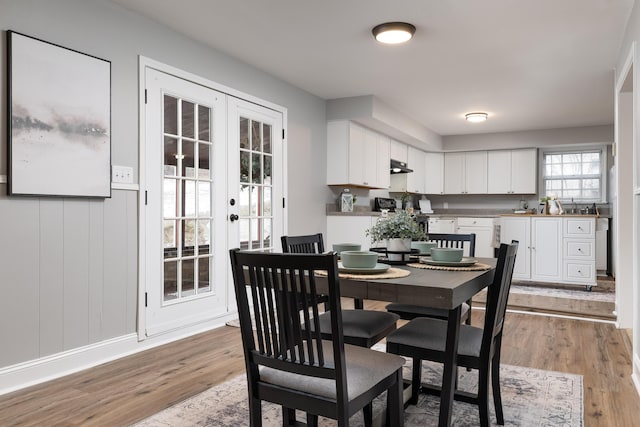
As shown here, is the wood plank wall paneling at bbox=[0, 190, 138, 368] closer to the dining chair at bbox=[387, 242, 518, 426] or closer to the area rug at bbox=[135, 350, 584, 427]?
the area rug at bbox=[135, 350, 584, 427]

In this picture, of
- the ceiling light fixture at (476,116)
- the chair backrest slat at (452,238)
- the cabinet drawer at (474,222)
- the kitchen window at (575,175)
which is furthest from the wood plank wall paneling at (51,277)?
the kitchen window at (575,175)

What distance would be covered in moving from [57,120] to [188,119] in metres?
1.12

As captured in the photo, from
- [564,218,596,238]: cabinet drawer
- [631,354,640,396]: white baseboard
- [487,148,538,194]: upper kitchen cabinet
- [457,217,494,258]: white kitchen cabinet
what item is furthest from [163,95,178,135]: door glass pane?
[487,148,538,194]: upper kitchen cabinet

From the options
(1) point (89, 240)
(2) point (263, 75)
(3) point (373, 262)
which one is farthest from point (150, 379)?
(2) point (263, 75)

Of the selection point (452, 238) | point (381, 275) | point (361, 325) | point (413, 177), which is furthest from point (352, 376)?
point (413, 177)

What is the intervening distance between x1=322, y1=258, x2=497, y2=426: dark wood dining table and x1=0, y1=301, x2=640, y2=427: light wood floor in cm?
89

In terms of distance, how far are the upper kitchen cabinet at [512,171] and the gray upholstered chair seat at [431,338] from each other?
20.9 feet

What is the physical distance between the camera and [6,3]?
246cm

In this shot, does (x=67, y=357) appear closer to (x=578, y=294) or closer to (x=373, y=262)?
(x=373, y=262)

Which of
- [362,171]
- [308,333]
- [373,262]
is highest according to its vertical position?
[362,171]

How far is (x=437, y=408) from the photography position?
7.40ft

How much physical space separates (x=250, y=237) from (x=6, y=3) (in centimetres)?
257

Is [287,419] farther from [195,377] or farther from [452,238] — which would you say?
[452,238]

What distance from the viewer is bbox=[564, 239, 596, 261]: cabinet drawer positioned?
587 centimetres
